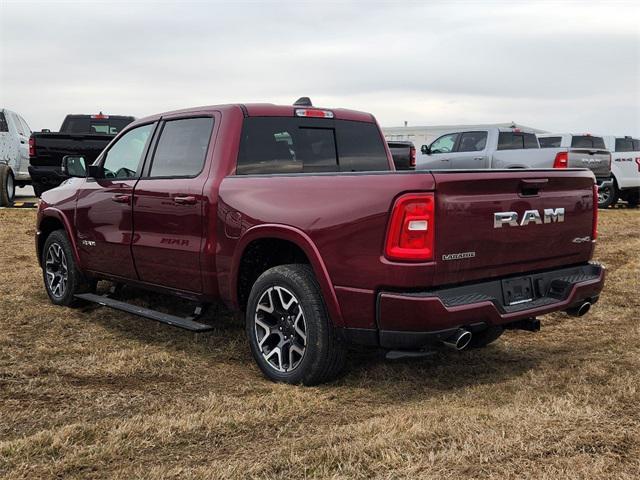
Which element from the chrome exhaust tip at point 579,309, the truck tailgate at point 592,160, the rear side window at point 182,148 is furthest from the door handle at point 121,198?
the truck tailgate at point 592,160

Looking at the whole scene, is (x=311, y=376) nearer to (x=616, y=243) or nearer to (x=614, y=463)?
(x=614, y=463)

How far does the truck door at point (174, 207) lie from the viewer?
484cm

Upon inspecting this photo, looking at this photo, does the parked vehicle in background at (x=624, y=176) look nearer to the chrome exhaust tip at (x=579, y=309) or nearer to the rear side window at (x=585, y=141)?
the rear side window at (x=585, y=141)

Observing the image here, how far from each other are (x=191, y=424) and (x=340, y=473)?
948mm

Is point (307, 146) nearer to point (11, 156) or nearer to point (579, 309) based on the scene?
point (579, 309)

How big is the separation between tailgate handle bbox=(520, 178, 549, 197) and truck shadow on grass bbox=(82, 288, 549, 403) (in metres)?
1.04

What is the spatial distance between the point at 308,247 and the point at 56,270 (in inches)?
143

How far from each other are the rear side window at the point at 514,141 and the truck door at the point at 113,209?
35.3ft

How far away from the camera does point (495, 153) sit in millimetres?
14781

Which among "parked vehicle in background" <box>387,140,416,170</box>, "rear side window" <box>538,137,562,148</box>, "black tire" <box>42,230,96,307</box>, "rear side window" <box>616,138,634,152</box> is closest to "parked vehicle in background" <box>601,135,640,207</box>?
"rear side window" <box>616,138,634,152</box>

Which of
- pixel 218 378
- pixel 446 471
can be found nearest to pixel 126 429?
pixel 218 378

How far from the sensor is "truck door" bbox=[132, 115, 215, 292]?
4840mm

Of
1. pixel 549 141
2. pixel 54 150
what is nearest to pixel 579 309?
pixel 54 150

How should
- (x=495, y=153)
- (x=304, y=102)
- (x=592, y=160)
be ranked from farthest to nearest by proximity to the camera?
(x=592, y=160)
(x=495, y=153)
(x=304, y=102)
